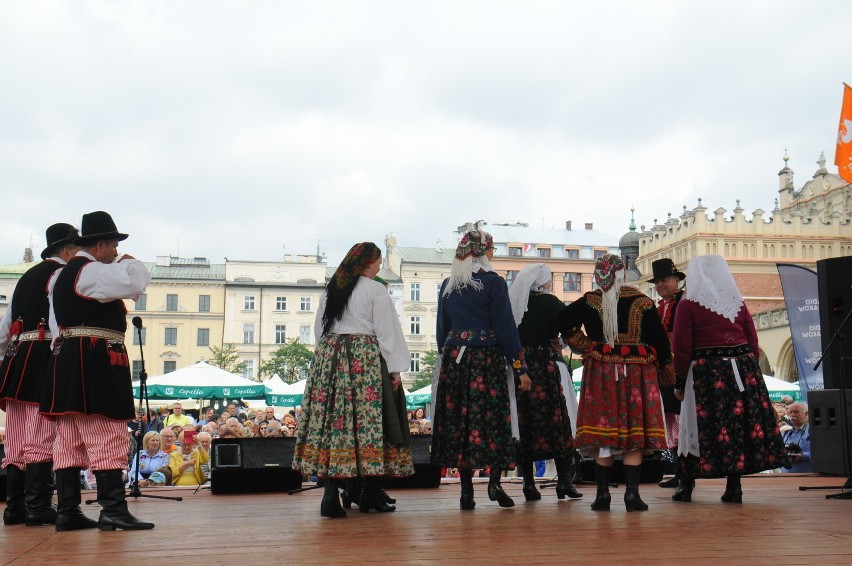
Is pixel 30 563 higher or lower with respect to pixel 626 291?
lower

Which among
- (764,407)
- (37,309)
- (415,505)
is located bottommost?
(415,505)

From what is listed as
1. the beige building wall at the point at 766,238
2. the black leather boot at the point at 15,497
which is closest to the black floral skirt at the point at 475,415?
the black leather boot at the point at 15,497

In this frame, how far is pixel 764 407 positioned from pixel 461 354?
206 centimetres

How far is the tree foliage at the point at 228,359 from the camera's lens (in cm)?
5775

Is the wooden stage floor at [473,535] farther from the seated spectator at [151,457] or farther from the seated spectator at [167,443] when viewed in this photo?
the seated spectator at [167,443]

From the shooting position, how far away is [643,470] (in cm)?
867

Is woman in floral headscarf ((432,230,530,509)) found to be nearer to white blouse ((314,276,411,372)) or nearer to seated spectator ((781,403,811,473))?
white blouse ((314,276,411,372))

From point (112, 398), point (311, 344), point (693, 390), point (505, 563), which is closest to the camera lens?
point (505, 563)

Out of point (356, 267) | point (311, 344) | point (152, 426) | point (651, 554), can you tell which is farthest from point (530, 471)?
point (311, 344)

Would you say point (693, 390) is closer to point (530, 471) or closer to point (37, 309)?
point (530, 471)

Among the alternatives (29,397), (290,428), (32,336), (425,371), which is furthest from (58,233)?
(425,371)

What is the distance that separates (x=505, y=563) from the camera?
3.90m

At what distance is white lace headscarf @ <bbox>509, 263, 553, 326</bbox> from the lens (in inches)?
279

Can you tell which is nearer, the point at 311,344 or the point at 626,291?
the point at 626,291
